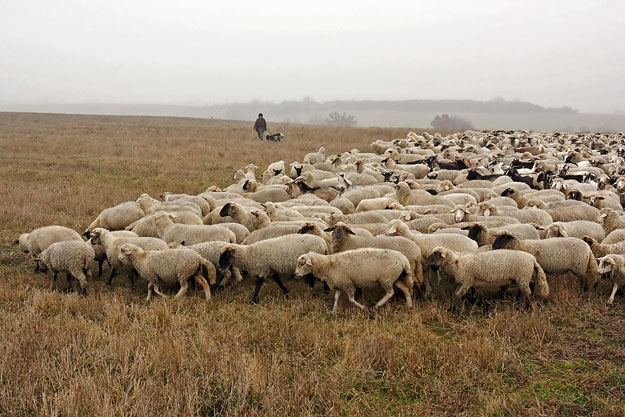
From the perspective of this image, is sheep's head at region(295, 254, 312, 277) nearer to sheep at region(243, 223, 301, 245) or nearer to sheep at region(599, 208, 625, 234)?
sheep at region(243, 223, 301, 245)

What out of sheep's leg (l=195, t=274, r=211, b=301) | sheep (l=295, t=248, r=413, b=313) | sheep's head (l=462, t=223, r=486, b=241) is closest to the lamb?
sheep's head (l=462, t=223, r=486, b=241)

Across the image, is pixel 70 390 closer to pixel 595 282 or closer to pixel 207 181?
pixel 595 282

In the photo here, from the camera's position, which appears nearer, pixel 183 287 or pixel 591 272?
pixel 591 272

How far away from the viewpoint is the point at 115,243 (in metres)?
7.66

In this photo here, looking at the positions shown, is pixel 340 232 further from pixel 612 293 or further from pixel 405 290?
pixel 612 293

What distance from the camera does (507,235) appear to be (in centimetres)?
675

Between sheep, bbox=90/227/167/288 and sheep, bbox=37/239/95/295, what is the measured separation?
38 cm

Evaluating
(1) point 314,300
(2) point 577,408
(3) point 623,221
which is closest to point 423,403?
(2) point 577,408

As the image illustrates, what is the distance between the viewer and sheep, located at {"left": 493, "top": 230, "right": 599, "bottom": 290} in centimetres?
655

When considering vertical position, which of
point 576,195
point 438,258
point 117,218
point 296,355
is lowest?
point 296,355

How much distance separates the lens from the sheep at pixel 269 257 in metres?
7.03

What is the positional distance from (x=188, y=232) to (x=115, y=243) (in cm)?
130

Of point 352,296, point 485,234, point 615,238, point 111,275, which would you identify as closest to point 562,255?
A: point 485,234

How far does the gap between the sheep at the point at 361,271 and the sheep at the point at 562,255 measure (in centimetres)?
169
